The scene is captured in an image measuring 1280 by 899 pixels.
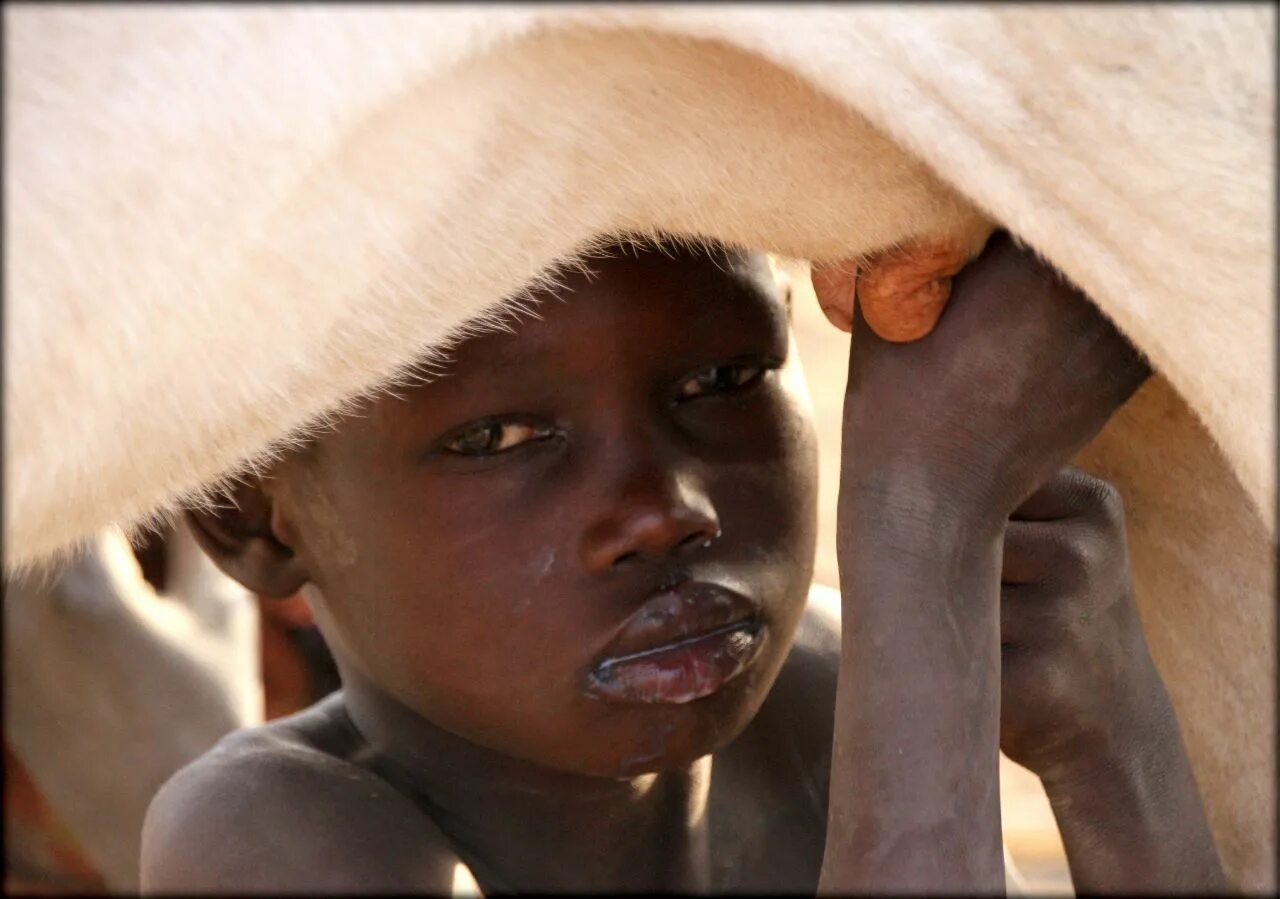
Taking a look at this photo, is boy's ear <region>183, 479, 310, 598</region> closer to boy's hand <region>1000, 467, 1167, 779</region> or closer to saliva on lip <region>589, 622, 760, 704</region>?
saliva on lip <region>589, 622, 760, 704</region>

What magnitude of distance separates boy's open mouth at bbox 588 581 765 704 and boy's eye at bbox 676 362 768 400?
0.49ft

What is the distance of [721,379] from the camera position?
4.24 feet

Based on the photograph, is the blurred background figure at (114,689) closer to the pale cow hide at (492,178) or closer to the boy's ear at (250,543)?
the boy's ear at (250,543)

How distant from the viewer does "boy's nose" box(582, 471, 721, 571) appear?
1.17 m

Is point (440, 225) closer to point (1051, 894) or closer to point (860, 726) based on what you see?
point (860, 726)

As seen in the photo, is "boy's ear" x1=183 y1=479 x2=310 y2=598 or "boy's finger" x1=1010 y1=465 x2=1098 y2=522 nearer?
"boy's finger" x1=1010 y1=465 x2=1098 y2=522

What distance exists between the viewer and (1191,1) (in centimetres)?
Result: 86

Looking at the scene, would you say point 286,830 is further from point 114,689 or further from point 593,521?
point 114,689

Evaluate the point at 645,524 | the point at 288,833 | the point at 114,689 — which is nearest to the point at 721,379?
the point at 645,524

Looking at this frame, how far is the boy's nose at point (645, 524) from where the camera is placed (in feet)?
3.83

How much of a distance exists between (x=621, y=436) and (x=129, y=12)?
1.66ft

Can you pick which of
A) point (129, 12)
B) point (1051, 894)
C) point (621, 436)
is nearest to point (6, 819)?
point (1051, 894)

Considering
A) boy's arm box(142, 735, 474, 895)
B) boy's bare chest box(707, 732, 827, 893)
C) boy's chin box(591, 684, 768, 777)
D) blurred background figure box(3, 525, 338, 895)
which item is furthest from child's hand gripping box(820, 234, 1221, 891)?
blurred background figure box(3, 525, 338, 895)

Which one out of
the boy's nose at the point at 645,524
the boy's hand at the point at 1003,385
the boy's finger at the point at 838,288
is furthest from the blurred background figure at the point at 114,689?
the boy's hand at the point at 1003,385
